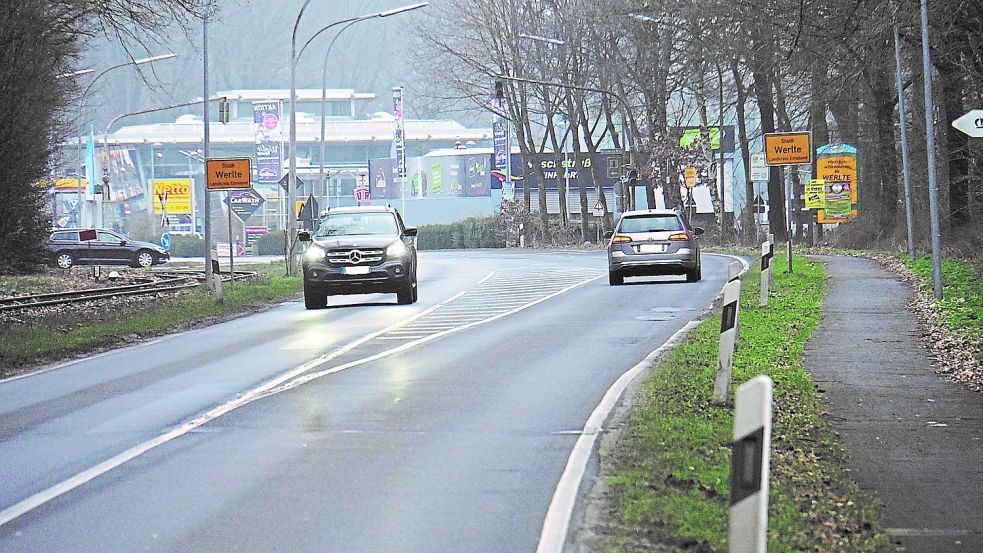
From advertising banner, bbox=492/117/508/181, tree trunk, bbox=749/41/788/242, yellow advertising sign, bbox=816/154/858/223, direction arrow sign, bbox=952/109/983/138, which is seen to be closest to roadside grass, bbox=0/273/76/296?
tree trunk, bbox=749/41/788/242

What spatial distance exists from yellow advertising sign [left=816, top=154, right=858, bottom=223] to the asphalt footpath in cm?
3203

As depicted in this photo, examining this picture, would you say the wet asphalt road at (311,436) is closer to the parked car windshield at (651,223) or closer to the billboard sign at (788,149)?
the billboard sign at (788,149)

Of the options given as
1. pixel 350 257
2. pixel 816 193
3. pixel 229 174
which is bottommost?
pixel 350 257

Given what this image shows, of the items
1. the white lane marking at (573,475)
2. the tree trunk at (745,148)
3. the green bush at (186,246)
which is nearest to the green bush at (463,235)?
the green bush at (186,246)

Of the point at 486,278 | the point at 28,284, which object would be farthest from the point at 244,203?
the point at 28,284

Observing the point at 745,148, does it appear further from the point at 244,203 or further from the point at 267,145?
the point at 267,145

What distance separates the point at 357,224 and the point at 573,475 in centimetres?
1985

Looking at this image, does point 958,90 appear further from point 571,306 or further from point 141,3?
point 141,3

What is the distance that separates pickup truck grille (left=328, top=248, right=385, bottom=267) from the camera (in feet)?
90.2

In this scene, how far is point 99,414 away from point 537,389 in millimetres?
3922

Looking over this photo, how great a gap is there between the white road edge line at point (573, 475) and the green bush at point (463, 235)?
7602cm

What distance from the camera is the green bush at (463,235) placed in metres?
91.6

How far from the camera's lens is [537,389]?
14133 mm

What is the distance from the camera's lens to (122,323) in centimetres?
2508
